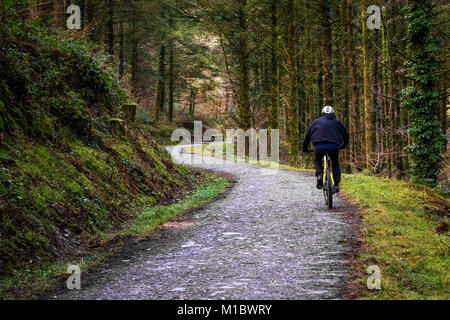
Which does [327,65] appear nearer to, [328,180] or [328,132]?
[328,132]

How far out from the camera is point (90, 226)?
732cm

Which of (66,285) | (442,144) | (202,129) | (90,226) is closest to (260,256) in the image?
(66,285)

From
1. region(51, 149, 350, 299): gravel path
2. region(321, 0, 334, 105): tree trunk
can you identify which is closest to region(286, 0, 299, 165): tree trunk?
region(321, 0, 334, 105): tree trunk

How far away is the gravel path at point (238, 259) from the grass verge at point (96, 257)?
0.94 ft

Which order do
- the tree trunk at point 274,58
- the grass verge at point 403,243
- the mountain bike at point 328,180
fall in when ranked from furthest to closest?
1. the tree trunk at point 274,58
2. the mountain bike at point 328,180
3. the grass verge at point 403,243

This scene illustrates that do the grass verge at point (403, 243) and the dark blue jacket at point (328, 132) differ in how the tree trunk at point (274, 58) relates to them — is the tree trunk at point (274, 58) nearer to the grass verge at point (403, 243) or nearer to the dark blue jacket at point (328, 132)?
the grass verge at point (403, 243)

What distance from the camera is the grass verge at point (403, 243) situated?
14.5ft

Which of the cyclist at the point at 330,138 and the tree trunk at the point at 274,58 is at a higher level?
the tree trunk at the point at 274,58

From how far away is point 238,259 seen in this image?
567 centimetres

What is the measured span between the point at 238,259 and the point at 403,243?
104 inches

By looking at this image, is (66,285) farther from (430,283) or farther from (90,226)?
(430,283)

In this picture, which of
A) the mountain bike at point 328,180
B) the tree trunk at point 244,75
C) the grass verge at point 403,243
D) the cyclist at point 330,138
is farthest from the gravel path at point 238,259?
the tree trunk at point 244,75

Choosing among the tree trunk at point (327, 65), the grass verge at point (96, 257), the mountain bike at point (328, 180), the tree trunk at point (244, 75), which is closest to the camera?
the grass verge at point (96, 257)

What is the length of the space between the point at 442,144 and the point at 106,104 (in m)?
10.7
